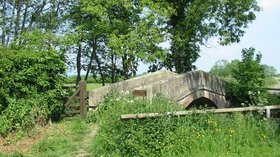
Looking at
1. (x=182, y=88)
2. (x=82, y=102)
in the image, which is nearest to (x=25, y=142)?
(x=82, y=102)

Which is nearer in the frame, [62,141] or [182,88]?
[62,141]

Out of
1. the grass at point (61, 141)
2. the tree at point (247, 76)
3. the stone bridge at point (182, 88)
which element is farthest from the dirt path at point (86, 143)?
the tree at point (247, 76)

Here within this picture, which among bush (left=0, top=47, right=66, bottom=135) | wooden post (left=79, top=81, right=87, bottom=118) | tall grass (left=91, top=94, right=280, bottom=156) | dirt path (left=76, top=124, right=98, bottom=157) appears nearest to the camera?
tall grass (left=91, top=94, right=280, bottom=156)

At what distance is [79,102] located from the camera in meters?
16.4

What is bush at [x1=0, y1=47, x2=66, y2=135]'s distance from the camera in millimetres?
12984

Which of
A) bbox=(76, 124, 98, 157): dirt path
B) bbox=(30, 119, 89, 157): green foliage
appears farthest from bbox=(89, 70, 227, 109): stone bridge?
bbox=(30, 119, 89, 157): green foliage

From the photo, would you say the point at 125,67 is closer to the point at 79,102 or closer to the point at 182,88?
the point at 182,88

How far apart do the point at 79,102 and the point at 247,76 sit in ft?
26.1

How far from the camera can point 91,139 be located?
12.3 m

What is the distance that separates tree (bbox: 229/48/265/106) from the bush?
27.4 feet

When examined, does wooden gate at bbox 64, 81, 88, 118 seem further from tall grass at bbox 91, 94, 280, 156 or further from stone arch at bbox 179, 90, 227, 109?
tall grass at bbox 91, 94, 280, 156

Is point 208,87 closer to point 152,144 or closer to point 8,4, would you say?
point 152,144

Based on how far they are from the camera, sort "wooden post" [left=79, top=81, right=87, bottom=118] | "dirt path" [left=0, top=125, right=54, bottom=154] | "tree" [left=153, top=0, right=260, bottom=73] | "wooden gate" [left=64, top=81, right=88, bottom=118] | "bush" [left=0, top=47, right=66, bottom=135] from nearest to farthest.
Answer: "dirt path" [left=0, top=125, right=54, bottom=154] → "bush" [left=0, top=47, right=66, bottom=135] → "wooden gate" [left=64, top=81, right=88, bottom=118] → "wooden post" [left=79, top=81, right=87, bottom=118] → "tree" [left=153, top=0, right=260, bottom=73]

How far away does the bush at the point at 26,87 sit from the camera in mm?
12984
